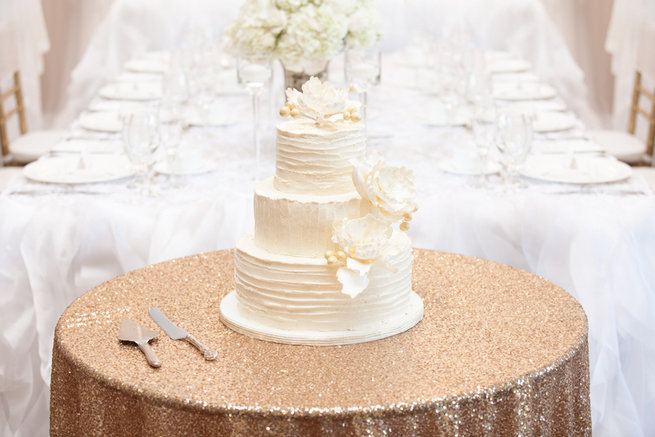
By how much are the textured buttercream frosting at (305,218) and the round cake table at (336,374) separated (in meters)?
0.14

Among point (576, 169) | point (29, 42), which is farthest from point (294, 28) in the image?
point (29, 42)

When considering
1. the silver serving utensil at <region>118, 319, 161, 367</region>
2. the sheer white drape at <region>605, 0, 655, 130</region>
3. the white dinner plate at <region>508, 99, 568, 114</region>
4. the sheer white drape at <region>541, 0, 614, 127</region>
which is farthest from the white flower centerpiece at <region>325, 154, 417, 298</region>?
the sheer white drape at <region>541, 0, 614, 127</region>

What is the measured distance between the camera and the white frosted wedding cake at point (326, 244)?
4.21 feet

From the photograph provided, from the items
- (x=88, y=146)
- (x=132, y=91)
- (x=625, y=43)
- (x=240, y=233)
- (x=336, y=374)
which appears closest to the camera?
(x=336, y=374)

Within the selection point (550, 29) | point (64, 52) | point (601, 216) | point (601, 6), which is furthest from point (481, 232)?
point (64, 52)

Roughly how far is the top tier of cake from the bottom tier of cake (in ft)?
0.35

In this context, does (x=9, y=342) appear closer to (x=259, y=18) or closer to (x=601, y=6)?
(x=259, y=18)

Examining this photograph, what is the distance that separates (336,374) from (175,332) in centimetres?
26

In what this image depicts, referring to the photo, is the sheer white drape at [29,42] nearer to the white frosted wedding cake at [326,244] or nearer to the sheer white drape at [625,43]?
the sheer white drape at [625,43]

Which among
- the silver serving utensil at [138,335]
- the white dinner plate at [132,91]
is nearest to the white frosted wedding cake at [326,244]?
the silver serving utensil at [138,335]

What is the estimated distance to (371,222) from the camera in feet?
4.29

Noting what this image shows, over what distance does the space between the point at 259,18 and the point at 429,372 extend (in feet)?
4.80

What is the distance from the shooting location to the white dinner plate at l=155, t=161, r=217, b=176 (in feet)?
8.04

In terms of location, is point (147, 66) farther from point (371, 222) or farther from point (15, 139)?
point (371, 222)
